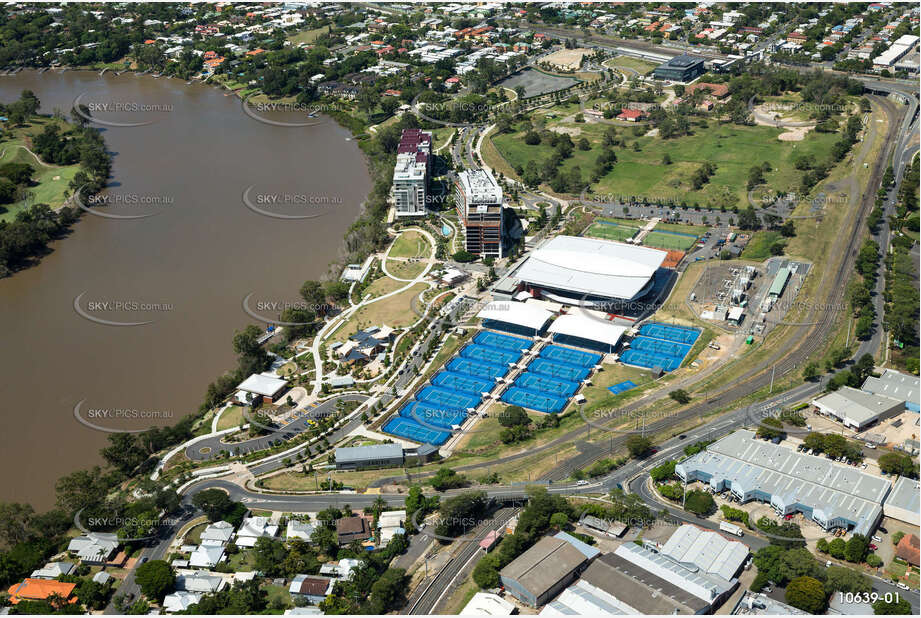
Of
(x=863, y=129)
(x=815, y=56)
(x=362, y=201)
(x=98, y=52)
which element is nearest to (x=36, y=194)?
(x=362, y=201)

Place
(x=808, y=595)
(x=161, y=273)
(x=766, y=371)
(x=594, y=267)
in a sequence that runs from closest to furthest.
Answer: (x=808, y=595) → (x=766, y=371) → (x=594, y=267) → (x=161, y=273)

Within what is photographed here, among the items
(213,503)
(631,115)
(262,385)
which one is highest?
(213,503)

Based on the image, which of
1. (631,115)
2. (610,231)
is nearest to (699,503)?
(610,231)

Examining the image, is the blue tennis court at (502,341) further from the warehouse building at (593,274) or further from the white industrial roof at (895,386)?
the white industrial roof at (895,386)

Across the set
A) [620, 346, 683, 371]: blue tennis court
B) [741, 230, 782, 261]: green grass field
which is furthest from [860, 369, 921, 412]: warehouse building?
[741, 230, 782, 261]: green grass field

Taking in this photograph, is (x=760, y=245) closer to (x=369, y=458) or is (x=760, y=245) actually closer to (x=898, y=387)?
(x=898, y=387)

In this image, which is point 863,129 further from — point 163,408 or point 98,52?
point 98,52

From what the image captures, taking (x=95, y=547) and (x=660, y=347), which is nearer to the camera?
(x=95, y=547)
